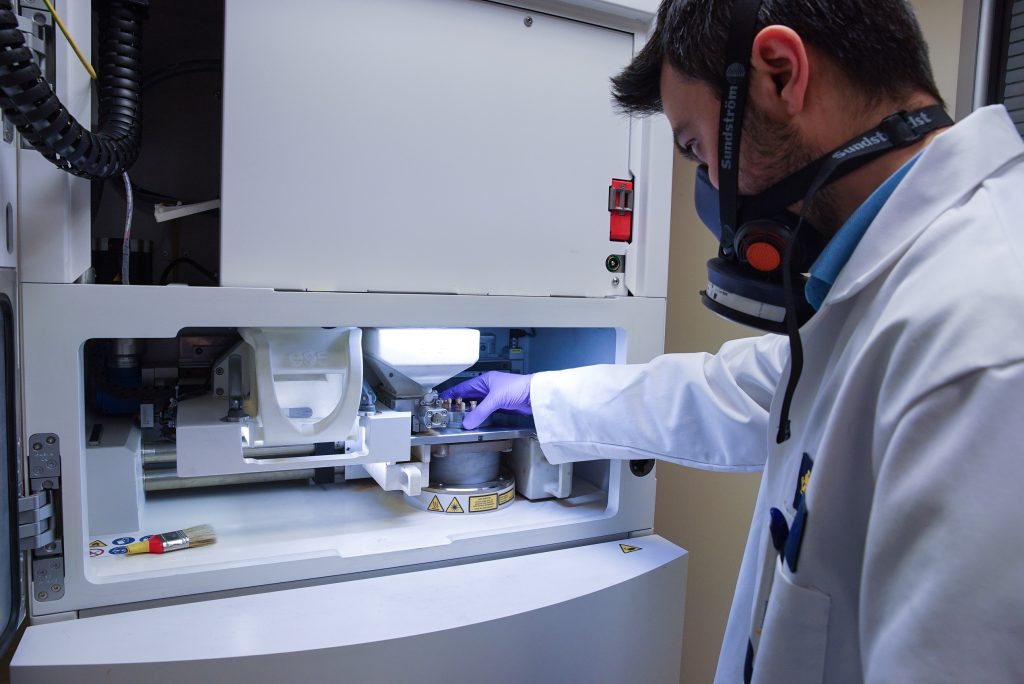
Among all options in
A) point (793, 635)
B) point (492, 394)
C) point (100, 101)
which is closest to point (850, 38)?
Result: point (793, 635)

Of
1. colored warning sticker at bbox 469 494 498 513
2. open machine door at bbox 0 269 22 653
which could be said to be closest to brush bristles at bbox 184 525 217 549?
open machine door at bbox 0 269 22 653

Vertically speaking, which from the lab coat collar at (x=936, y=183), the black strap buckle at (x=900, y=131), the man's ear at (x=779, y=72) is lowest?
the lab coat collar at (x=936, y=183)

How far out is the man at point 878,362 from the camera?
0.49m

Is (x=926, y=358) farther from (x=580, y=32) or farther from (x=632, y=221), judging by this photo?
(x=580, y=32)

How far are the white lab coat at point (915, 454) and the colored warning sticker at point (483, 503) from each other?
0.49 metres

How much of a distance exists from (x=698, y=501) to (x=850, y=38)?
1509 mm

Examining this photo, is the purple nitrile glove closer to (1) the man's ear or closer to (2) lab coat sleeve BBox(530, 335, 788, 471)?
(2) lab coat sleeve BBox(530, 335, 788, 471)

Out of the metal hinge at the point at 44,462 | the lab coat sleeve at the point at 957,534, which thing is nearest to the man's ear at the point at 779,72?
the lab coat sleeve at the point at 957,534

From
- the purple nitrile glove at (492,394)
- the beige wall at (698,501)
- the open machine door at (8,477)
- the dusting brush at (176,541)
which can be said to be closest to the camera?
the open machine door at (8,477)

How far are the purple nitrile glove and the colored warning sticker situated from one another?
0.13m

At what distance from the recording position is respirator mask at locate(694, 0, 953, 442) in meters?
0.70

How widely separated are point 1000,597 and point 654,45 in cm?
73

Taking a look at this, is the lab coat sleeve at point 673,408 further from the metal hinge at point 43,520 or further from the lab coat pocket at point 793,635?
the metal hinge at point 43,520

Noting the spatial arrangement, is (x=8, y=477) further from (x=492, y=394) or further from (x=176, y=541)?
(x=492, y=394)
